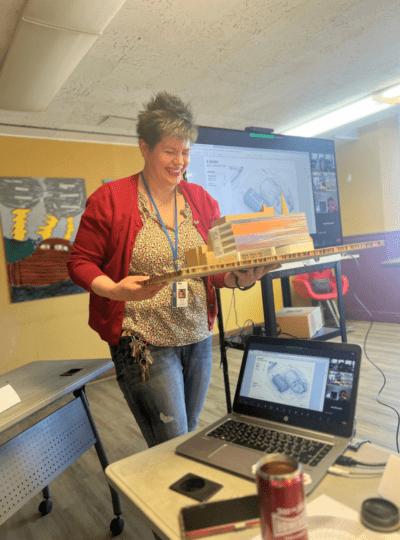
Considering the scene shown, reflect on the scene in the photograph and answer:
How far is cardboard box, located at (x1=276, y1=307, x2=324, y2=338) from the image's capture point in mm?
2260

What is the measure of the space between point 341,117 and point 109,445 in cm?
416

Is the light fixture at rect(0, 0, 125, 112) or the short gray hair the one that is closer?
the short gray hair

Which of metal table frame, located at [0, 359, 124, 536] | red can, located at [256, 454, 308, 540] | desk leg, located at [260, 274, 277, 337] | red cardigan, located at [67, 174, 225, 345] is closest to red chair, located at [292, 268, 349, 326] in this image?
desk leg, located at [260, 274, 277, 337]

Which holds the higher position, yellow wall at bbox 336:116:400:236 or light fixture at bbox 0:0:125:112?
light fixture at bbox 0:0:125:112

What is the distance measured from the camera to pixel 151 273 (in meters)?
1.21

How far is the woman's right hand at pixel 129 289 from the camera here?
924mm

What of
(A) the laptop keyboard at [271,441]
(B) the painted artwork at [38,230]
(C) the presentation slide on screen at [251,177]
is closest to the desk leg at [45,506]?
(A) the laptop keyboard at [271,441]

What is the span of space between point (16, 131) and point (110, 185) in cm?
310

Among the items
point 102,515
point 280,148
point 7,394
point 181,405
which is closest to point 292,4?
point 280,148

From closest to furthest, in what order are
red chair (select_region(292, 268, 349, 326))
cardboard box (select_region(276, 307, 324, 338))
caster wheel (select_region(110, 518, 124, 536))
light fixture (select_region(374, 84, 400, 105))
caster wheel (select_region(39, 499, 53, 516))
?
caster wheel (select_region(110, 518, 124, 536))
caster wheel (select_region(39, 499, 53, 516))
cardboard box (select_region(276, 307, 324, 338))
light fixture (select_region(374, 84, 400, 105))
red chair (select_region(292, 268, 349, 326))

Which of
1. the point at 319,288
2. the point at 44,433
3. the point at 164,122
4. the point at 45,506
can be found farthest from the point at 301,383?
the point at 319,288

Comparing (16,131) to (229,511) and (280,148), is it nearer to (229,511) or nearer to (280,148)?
(280,148)

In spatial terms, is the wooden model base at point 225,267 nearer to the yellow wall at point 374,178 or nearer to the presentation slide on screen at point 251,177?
the presentation slide on screen at point 251,177

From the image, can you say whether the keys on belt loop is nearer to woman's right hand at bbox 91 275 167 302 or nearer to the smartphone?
woman's right hand at bbox 91 275 167 302
